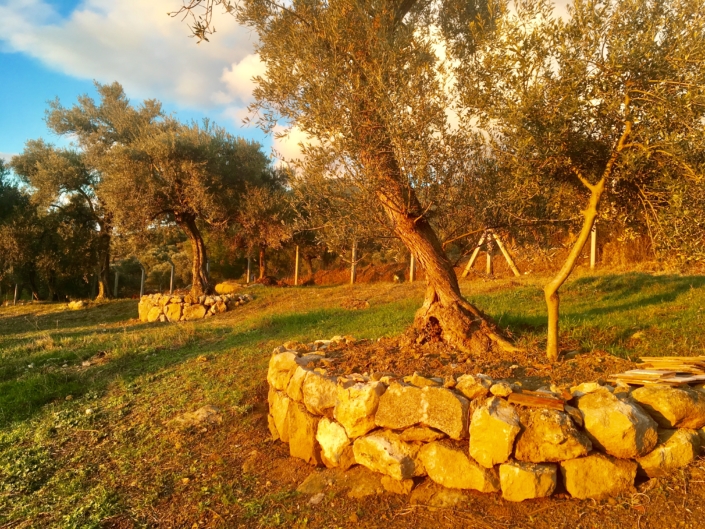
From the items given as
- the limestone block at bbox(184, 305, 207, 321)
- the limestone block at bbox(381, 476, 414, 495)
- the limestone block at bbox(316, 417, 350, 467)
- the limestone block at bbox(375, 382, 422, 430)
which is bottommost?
the limestone block at bbox(381, 476, 414, 495)

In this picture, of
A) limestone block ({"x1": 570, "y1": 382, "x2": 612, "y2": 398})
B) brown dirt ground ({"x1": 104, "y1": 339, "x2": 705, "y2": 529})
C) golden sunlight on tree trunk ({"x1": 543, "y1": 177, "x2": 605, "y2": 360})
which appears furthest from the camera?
golden sunlight on tree trunk ({"x1": 543, "y1": 177, "x2": 605, "y2": 360})

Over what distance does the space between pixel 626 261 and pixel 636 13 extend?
11.4 meters

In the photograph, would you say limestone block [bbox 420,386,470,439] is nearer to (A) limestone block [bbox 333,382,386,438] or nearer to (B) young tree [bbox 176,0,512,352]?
(A) limestone block [bbox 333,382,386,438]

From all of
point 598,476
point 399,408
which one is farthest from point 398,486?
point 598,476

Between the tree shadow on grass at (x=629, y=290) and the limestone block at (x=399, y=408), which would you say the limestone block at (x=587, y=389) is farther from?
the tree shadow on grass at (x=629, y=290)

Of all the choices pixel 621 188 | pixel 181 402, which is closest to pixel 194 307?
pixel 181 402

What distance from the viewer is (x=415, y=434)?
14.5 feet

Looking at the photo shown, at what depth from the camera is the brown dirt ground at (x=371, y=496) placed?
3.65 m

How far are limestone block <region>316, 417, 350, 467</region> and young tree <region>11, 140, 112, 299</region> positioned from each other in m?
19.8

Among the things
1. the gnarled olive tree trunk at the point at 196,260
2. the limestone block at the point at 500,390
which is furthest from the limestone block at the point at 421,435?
the gnarled olive tree trunk at the point at 196,260

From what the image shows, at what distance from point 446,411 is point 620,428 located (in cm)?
135

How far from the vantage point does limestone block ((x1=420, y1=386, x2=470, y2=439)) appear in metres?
4.27

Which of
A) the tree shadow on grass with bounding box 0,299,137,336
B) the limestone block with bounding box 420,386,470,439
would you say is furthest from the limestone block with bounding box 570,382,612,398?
the tree shadow on grass with bounding box 0,299,137,336

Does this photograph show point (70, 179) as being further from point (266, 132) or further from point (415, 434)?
point (415, 434)
